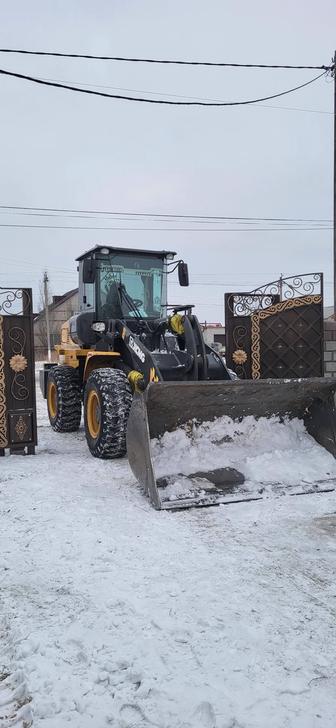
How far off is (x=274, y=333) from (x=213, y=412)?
3.58 meters

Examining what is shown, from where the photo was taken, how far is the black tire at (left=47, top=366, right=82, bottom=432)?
8336 millimetres

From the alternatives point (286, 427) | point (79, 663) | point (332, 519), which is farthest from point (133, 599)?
point (286, 427)

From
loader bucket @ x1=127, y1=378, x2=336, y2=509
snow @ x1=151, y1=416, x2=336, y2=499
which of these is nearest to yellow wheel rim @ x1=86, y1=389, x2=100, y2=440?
loader bucket @ x1=127, y1=378, x2=336, y2=509

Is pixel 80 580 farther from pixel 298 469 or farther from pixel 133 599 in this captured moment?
pixel 298 469

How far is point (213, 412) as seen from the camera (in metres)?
5.13

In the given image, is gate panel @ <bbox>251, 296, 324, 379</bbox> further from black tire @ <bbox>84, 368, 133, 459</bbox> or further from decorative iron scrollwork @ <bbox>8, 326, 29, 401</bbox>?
decorative iron scrollwork @ <bbox>8, 326, 29, 401</bbox>

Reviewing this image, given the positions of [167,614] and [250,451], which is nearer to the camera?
[167,614]

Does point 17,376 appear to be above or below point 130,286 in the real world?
below

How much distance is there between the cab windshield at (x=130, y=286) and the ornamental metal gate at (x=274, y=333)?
45.9 inches

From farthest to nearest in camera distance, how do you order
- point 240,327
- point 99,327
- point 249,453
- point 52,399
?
point 52,399, point 240,327, point 99,327, point 249,453

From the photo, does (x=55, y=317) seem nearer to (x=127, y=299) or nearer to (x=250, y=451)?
(x=127, y=299)

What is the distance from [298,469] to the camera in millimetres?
4973

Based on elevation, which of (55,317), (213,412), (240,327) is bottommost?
(213,412)

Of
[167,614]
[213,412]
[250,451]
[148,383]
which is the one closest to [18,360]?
[148,383]
